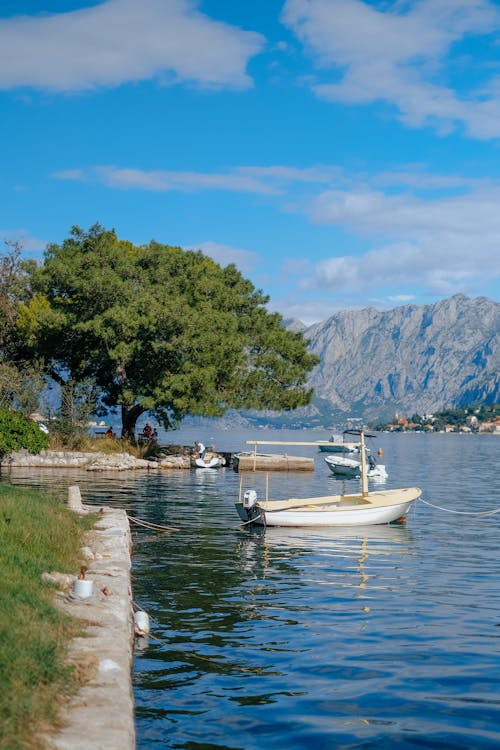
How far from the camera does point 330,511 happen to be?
1199 inches

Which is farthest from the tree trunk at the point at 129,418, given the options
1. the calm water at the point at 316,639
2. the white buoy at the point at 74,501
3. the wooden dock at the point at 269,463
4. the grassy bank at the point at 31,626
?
the grassy bank at the point at 31,626

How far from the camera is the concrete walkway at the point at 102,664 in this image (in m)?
7.89

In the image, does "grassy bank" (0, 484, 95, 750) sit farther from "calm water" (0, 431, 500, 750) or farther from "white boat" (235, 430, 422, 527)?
"white boat" (235, 430, 422, 527)

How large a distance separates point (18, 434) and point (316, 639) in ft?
135

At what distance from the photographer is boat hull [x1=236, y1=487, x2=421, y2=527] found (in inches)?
1185

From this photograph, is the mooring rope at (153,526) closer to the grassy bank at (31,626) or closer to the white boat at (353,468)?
the grassy bank at (31,626)

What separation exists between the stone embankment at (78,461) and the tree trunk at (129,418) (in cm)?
530

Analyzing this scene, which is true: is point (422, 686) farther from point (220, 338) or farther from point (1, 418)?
point (220, 338)

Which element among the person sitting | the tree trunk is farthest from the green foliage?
the person sitting

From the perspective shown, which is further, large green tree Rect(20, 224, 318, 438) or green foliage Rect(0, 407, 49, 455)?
large green tree Rect(20, 224, 318, 438)

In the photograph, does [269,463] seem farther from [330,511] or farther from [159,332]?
[330,511]

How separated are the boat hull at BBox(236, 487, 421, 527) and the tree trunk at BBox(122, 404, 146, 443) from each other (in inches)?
1259

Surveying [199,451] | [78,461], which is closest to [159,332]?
[78,461]

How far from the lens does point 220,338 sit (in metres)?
59.4
